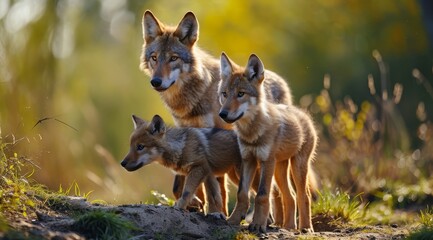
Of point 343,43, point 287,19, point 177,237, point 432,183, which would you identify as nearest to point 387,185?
point 432,183

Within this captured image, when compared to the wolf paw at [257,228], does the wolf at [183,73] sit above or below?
above

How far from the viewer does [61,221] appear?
22.7ft

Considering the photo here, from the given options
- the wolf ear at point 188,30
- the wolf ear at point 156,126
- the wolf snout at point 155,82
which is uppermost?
the wolf ear at point 188,30

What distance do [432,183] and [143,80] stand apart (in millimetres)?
12699

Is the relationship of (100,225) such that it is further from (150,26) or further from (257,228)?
(150,26)

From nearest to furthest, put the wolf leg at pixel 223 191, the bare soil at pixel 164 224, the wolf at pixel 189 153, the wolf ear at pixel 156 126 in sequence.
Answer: the bare soil at pixel 164 224 → the wolf at pixel 189 153 → the wolf ear at pixel 156 126 → the wolf leg at pixel 223 191

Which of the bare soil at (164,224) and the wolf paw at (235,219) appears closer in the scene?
the bare soil at (164,224)

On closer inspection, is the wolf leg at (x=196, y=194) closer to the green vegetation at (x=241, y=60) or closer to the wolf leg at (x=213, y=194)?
the wolf leg at (x=213, y=194)

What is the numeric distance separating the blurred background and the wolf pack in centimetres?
291

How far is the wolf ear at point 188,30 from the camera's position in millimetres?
9430

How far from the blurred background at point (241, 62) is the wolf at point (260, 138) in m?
2.98

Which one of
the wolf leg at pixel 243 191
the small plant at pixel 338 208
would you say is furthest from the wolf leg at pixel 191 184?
the small plant at pixel 338 208

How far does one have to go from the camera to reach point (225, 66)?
27.7ft

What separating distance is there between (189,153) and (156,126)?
1.62ft
